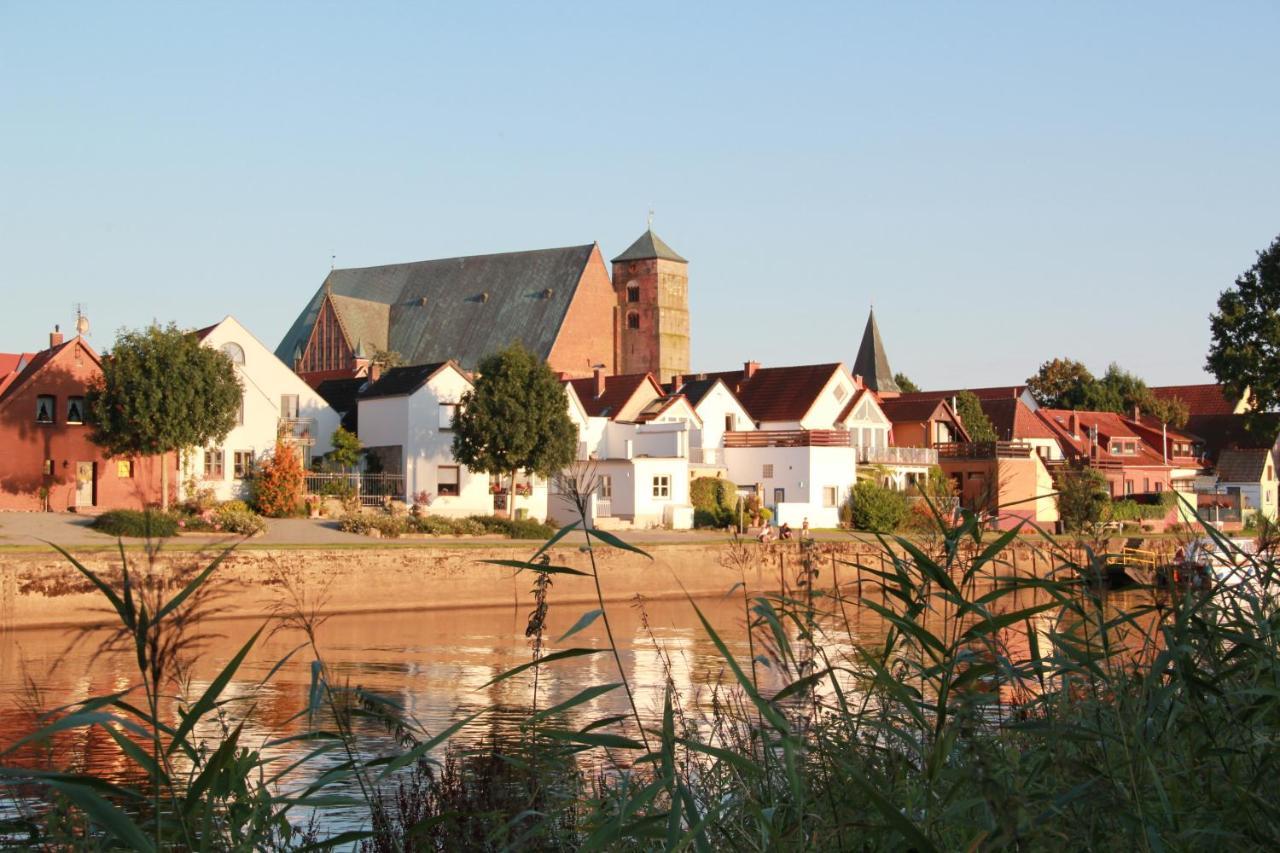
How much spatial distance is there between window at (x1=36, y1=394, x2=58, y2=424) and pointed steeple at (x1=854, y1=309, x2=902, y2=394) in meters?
69.4

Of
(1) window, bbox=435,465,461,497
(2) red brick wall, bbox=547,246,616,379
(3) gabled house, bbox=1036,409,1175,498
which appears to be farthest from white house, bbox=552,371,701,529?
(2) red brick wall, bbox=547,246,616,379

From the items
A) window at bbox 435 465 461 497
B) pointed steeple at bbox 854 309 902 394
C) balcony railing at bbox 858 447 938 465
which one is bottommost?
window at bbox 435 465 461 497

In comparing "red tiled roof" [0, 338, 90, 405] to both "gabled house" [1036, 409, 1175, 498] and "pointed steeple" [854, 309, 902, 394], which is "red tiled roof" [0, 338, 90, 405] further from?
"pointed steeple" [854, 309, 902, 394]

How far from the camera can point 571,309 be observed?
89.1 m

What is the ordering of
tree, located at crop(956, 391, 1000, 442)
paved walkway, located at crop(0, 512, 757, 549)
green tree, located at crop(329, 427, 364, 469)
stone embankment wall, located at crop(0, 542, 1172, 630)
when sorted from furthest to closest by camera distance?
tree, located at crop(956, 391, 1000, 442) < green tree, located at crop(329, 427, 364, 469) < paved walkway, located at crop(0, 512, 757, 549) < stone embankment wall, located at crop(0, 542, 1172, 630)

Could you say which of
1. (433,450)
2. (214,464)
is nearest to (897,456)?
(433,450)

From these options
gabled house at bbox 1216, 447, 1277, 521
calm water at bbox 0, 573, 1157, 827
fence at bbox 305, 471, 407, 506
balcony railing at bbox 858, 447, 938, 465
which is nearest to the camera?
calm water at bbox 0, 573, 1157, 827

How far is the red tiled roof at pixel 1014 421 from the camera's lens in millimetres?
70688

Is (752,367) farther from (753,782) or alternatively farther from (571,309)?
(753,782)

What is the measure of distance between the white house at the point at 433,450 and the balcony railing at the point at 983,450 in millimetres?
22012

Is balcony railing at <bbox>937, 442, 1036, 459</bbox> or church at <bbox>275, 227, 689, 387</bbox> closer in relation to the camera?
balcony railing at <bbox>937, 442, 1036, 459</bbox>

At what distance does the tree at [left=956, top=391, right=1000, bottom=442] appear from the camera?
69.6 m

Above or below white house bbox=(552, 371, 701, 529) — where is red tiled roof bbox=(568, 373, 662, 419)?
above

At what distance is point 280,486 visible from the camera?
1699 inches
